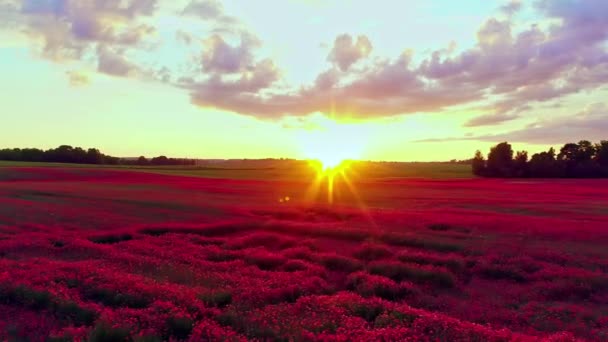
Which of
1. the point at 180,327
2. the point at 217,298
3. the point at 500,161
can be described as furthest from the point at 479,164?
the point at 180,327

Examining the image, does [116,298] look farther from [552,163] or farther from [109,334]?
[552,163]

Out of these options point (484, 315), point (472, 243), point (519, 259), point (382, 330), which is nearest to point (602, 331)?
point (484, 315)

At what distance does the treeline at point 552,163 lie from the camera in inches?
3903

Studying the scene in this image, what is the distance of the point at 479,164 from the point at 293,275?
108 metres

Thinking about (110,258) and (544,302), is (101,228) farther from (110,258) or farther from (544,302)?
(544,302)

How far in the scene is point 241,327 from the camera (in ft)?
31.3

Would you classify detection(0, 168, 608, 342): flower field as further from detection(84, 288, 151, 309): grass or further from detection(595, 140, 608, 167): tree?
detection(595, 140, 608, 167): tree

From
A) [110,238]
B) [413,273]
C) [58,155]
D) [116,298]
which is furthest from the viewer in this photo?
[58,155]

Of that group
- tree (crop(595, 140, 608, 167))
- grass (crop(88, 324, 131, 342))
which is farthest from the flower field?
tree (crop(595, 140, 608, 167))

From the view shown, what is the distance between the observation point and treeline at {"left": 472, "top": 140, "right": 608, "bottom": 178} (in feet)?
325

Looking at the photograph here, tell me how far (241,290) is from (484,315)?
6616 millimetres

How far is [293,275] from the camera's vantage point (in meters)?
14.8

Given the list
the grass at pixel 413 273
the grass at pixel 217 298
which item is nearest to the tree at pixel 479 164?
the grass at pixel 413 273

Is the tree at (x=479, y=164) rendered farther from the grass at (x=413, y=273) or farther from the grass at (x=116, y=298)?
the grass at (x=116, y=298)
